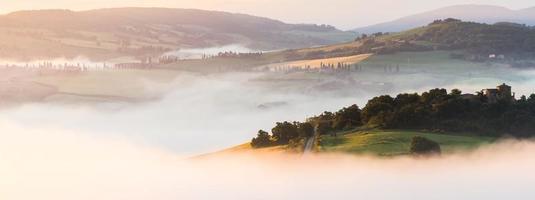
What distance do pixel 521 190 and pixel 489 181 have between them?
157 inches

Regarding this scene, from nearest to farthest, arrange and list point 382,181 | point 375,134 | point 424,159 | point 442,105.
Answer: point 382,181
point 424,159
point 375,134
point 442,105

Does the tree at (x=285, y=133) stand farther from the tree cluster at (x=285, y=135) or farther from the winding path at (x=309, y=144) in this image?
the winding path at (x=309, y=144)

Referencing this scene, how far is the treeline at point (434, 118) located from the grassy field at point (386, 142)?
324 centimetres

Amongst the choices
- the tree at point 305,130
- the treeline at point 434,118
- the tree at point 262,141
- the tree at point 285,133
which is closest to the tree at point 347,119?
the treeline at point 434,118

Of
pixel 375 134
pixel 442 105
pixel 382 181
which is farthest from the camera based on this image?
pixel 442 105

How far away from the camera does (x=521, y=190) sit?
205 ft

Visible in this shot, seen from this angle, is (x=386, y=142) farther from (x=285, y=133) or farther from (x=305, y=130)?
(x=285, y=133)

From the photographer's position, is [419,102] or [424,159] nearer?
[424,159]

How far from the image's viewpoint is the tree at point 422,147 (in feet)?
244

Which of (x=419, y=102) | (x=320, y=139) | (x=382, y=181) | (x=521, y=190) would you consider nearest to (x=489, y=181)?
(x=521, y=190)

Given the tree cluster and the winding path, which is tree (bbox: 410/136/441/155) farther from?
the tree cluster

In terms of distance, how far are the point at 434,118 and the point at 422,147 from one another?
16874 mm

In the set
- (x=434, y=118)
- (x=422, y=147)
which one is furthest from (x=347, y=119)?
(x=422, y=147)

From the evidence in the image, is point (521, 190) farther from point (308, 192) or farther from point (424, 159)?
point (308, 192)
